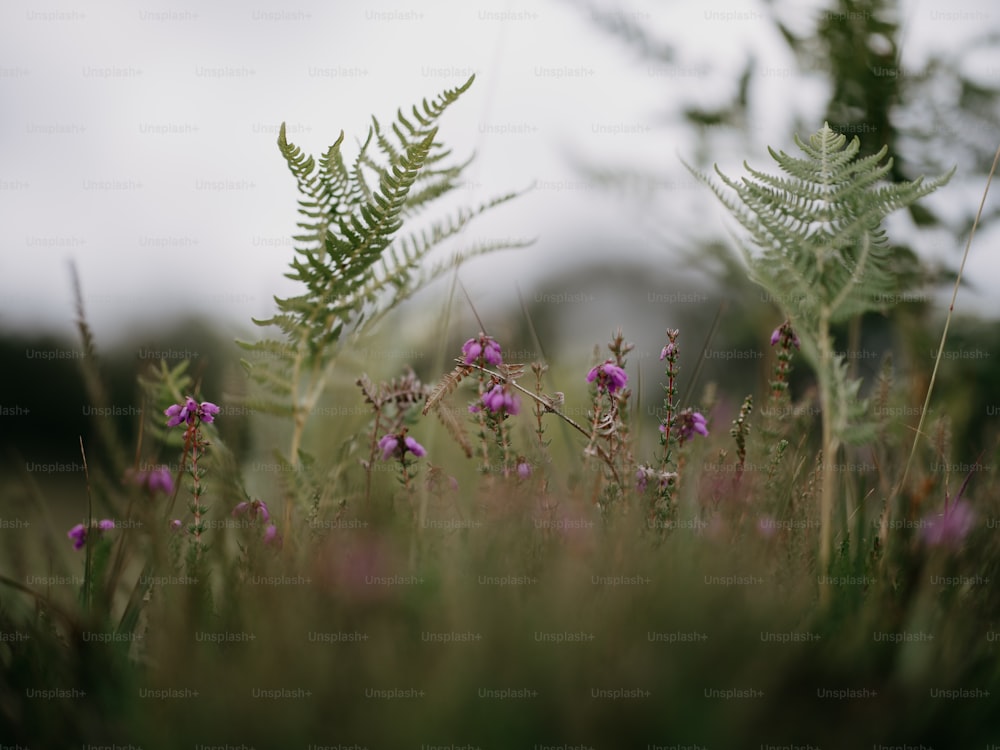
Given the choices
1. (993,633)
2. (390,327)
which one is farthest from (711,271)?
(993,633)

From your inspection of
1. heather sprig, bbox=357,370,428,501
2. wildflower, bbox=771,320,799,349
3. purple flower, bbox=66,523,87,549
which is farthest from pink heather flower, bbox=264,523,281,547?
wildflower, bbox=771,320,799,349

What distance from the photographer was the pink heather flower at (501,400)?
209 cm

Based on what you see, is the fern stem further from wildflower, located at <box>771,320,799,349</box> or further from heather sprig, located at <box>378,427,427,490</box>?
heather sprig, located at <box>378,427,427,490</box>

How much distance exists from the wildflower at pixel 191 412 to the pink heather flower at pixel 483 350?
714 millimetres

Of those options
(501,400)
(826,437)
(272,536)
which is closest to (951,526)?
(826,437)

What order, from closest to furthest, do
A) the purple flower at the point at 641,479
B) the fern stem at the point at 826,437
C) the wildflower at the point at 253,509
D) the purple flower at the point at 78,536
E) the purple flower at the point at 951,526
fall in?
the fern stem at the point at 826,437, the purple flower at the point at 951,526, the wildflower at the point at 253,509, the purple flower at the point at 641,479, the purple flower at the point at 78,536

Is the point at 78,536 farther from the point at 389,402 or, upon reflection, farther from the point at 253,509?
the point at 389,402

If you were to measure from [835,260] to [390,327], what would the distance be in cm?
151

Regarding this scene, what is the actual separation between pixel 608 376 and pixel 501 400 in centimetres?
32

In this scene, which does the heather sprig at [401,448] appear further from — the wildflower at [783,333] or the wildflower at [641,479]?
the wildflower at [783,333]

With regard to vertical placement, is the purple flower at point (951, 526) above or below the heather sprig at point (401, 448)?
above

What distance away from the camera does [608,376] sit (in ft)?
7.17

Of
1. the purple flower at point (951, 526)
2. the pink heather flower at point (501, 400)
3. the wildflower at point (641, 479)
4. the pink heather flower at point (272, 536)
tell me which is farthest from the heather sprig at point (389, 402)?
the purple flower at point (951, 526)

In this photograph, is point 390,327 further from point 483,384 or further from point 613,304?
point 613,304
